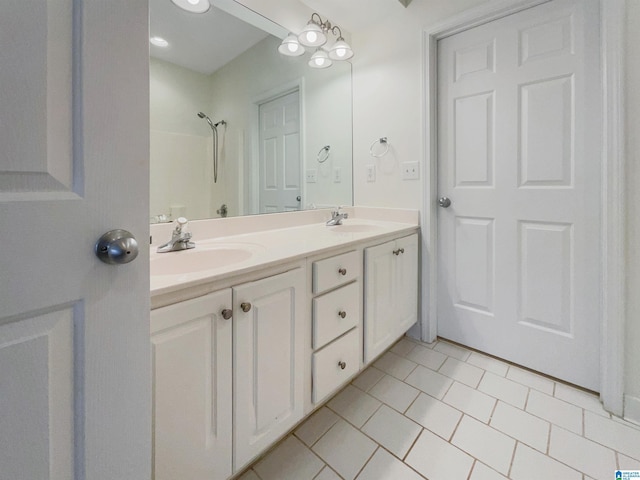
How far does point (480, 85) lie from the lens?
1.67 m

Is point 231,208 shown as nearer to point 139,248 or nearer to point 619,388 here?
point 139,248

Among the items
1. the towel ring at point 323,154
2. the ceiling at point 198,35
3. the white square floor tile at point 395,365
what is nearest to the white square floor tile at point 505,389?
the white square floor tile at point 395,365

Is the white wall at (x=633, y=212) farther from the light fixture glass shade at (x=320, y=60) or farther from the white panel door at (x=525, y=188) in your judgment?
the light fixture glass shade at (x=320, y=60)

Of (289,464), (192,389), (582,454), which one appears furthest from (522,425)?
(192,389)

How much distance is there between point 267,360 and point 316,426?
54 cm

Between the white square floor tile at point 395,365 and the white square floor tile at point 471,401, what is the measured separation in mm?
238

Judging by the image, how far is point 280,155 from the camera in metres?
1.78

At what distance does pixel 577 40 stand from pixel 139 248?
1.95m

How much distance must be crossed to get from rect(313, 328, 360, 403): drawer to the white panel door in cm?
85

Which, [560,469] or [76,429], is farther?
[560,469]

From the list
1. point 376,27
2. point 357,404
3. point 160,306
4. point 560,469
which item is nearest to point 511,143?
point 376,27

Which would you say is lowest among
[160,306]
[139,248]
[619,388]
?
[619,388]

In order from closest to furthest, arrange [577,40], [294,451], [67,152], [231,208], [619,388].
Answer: [67,152], [294,451], [619,388], [577,40], [231,208]

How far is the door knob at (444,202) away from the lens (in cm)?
183
